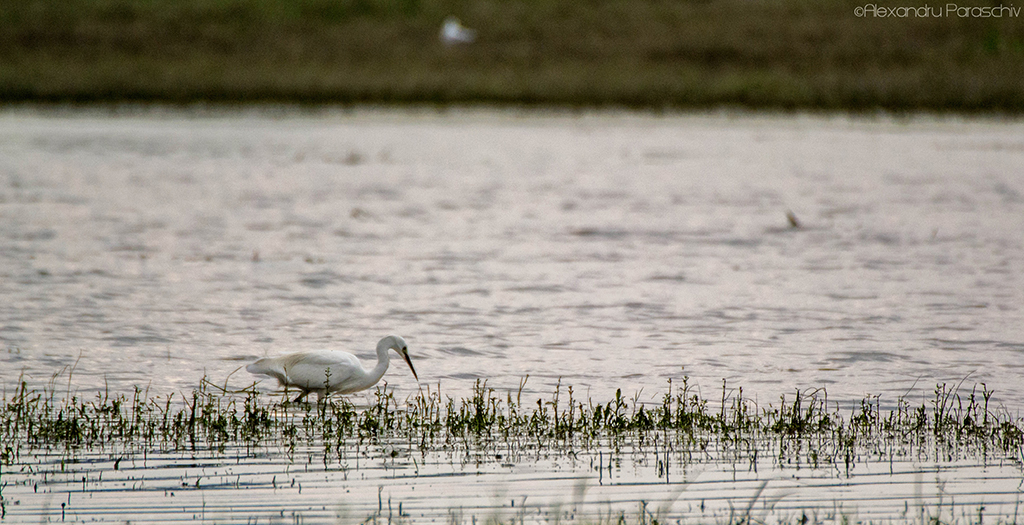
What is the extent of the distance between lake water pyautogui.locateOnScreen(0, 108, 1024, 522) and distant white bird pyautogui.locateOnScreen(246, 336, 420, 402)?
51 centimetres

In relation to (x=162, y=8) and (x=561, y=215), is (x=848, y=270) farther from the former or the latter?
(x=162, y=8)

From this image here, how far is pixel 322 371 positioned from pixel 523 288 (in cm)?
561

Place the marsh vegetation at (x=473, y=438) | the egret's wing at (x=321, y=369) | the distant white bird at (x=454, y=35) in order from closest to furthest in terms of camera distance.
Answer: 1. the marsh vegetation at (x=473, y=438)
2. the egret's wing at (x=321, y=369)
3. the distant white bird at (x=454, y=35)

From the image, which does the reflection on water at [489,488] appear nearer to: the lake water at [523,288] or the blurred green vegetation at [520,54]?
the lake water at [523,288]

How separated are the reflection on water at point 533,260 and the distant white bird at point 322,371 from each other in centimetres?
56

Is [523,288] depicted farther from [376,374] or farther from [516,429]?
[516,429]

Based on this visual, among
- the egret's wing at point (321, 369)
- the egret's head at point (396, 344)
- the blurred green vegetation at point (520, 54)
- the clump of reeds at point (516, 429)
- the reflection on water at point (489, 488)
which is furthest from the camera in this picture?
the blurred green vegetation at point (520, 54)

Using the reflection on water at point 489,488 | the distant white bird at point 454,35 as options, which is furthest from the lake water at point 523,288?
the distant white bird at point 454,35

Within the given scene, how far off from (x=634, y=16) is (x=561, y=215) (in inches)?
1571

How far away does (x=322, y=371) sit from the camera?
28.1ft

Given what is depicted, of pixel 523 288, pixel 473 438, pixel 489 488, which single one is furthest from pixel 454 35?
pixel 489 488

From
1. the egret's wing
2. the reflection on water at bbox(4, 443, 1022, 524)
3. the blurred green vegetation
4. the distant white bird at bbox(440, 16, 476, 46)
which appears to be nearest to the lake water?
the reflection on water at bbox(4, 443, 1022, 524)

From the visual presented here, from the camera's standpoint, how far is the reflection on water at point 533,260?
10.2 m

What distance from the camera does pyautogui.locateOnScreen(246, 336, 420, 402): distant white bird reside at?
8.56m
